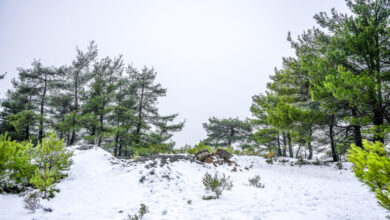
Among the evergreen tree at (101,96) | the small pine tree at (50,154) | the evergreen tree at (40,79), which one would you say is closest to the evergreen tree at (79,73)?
the evergreen tree at (101,96)

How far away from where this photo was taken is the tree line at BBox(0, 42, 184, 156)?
1510cm

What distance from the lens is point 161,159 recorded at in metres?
8.38

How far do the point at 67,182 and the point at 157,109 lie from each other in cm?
1126

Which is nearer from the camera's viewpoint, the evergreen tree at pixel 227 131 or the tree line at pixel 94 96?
the tree line at pixel 94 96

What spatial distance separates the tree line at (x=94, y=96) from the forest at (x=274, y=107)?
A: 96 millimetres

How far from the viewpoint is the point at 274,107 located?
11.0 metres

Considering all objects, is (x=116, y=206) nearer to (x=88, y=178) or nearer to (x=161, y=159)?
(x=88, y=178)

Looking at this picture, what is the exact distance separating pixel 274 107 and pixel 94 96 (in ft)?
50.0

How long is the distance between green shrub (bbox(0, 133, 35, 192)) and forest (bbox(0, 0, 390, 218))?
0.02 m

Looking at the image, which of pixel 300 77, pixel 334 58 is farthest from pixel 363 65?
pixel 300 77

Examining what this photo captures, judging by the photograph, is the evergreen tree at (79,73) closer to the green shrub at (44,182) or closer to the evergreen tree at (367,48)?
the green shrub at (44,182)

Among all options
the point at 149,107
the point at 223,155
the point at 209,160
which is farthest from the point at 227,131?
the point at 209,160

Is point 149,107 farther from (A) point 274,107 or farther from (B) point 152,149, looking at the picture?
(A) point 274,107

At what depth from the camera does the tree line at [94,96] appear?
15.1 m
